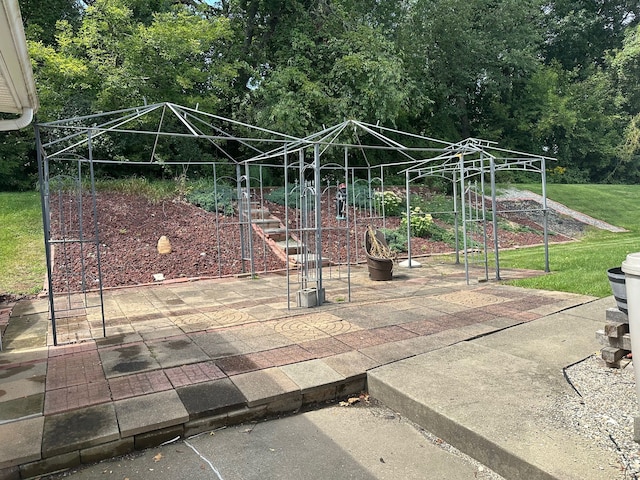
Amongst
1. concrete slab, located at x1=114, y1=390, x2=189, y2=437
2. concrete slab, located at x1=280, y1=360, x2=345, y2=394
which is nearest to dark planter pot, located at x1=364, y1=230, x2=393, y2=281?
concrete slab, located at x1=280, y1=360, x2=345, y2=394

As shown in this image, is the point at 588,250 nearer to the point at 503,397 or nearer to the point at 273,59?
the point at 503,397

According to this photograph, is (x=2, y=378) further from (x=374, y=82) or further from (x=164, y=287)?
(x=374, y=82)

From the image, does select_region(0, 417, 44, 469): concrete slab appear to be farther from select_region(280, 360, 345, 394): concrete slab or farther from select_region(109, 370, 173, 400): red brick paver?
select_region(280, 360, 345, 394): concrete slab

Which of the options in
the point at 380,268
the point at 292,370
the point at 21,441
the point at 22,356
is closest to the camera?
the point at 21,441

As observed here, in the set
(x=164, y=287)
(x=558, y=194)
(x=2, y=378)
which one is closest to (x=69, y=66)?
(x=164, y=287)

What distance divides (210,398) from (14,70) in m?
2.90

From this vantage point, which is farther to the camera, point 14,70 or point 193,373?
point 193,373

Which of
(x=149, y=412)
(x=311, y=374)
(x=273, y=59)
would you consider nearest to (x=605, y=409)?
(x=311, y=374)

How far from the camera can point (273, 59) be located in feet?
50.1

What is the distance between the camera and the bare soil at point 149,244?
346 inches

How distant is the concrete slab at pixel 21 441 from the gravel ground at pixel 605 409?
10.9ft

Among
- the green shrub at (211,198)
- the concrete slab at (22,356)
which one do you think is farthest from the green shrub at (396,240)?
the concrete slab at (22,356)

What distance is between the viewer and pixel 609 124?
29391 mm

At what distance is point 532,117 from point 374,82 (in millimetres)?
18229
